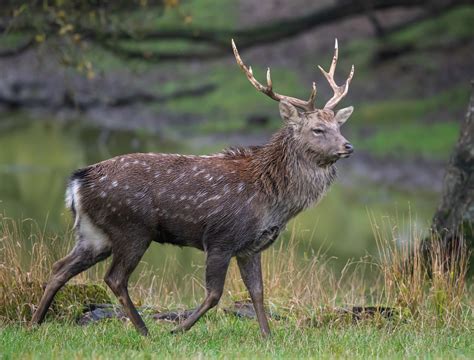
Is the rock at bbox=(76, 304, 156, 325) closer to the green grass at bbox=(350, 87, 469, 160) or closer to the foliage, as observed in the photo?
the foliage

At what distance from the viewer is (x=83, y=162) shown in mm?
23094

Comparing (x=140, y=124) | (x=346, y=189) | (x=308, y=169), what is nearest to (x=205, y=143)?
(x=140, y=124)

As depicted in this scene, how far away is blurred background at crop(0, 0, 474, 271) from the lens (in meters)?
20.8

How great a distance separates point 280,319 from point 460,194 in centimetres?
272

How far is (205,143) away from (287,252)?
13.4m

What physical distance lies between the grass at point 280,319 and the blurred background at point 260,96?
8.05m

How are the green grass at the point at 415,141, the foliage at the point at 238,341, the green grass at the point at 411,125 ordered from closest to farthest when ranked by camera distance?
the foliage at the point at 238,341, the green grass at the point at 415,141, the green grass at the point at 411,125

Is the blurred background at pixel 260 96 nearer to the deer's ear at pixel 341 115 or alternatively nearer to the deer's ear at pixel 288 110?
the deer's ear at pixel 341 115

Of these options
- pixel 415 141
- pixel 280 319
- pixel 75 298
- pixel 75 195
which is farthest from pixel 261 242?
pixel 415 141

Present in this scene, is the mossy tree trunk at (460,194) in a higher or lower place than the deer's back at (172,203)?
lower

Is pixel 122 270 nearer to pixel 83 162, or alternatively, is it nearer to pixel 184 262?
pixel 184 262

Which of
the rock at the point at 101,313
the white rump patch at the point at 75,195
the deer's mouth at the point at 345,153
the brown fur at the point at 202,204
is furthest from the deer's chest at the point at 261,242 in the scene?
the white rump patch at the point at 75,195

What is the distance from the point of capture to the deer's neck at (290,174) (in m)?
8.67

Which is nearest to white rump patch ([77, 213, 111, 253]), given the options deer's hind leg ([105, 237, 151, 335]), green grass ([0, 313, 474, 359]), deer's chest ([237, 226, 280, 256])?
deer's hind leg ([105, 237, 151, 335])
